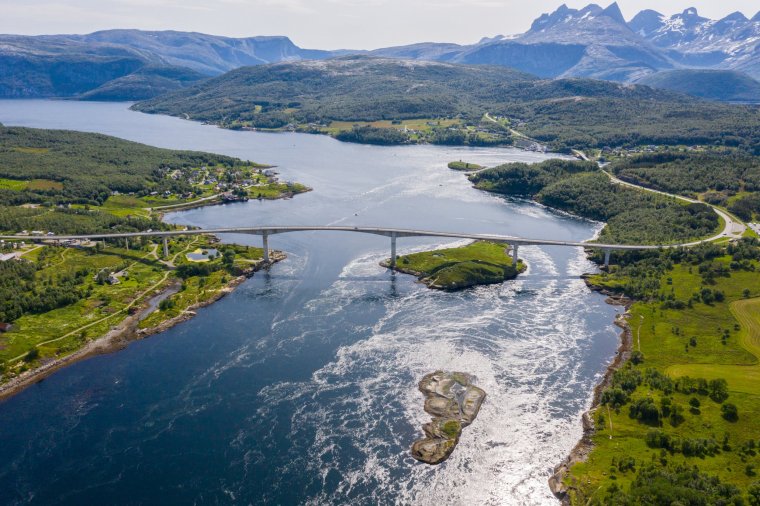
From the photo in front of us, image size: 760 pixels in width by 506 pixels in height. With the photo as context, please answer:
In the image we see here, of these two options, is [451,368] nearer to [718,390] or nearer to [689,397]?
[689,397]

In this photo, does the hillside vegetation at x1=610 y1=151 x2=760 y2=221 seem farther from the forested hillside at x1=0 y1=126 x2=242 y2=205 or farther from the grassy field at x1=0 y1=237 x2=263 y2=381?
the forested hillside at x1=0 y1=126 x2=242 y2=205

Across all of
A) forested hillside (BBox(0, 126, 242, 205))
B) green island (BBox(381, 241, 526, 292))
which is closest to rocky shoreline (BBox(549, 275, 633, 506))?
green island (BBox(381, 241, 526, 292))

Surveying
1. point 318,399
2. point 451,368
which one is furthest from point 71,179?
point 451,368

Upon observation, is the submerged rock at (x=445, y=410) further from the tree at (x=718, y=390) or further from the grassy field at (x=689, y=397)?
the tree at (x=718, y=390)

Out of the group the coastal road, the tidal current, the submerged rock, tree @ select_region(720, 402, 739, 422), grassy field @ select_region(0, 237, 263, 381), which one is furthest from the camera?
the coastal road

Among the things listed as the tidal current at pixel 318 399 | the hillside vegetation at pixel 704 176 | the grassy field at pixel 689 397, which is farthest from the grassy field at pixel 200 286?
the hillside vegetation at pixel 704 176

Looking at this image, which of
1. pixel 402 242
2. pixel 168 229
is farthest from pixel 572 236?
pixel 168 229
